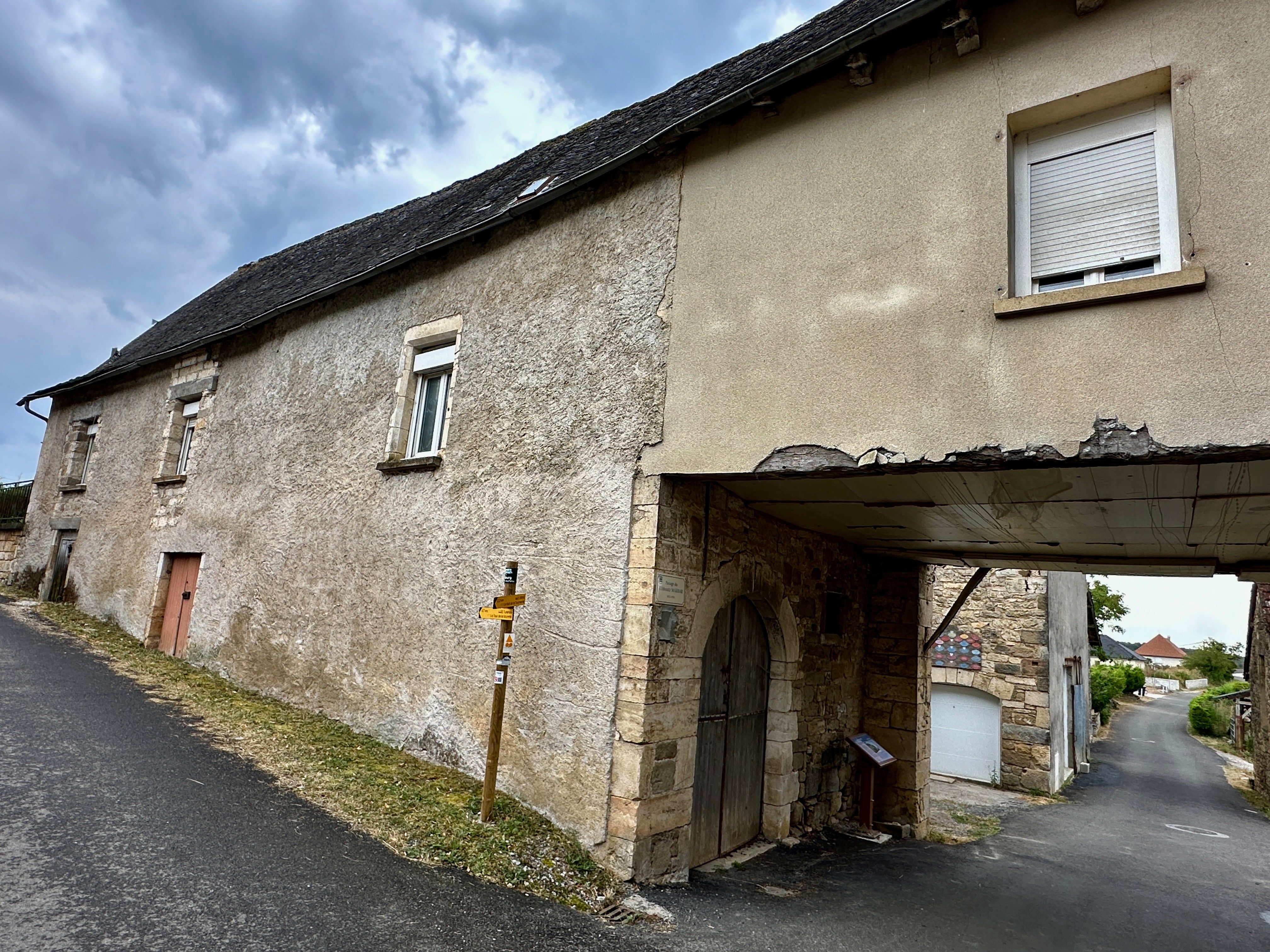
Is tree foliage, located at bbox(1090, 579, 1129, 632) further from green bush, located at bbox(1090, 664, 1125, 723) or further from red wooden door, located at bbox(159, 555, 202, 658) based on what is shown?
red wooden door, located at bbox(159, 555, 202, 658)

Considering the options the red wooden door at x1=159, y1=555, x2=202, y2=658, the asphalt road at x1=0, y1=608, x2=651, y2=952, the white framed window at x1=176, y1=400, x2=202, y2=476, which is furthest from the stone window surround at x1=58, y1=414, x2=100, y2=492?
the asphalt road at x1=0, y1=608, x2=651, y2=952

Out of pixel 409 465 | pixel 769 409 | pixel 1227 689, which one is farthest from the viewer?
pixel 1227 689

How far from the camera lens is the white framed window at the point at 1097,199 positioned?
3.67 m

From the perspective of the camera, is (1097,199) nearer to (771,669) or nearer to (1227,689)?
(771,669)

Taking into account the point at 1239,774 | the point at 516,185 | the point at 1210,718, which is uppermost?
the point at 516,185

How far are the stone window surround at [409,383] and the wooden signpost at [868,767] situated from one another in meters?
5.26

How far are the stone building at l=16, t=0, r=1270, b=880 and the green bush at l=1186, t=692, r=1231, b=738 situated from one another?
28.0m

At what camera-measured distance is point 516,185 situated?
25.3ft

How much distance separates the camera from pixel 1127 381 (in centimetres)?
339

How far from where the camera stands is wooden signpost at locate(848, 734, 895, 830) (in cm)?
751

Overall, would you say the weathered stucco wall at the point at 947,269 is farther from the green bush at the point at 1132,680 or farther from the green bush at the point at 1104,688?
the green bush at the point at 1132,680

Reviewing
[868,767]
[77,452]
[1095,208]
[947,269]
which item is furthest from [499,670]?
[77,452]

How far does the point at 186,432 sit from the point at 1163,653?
110441 mm

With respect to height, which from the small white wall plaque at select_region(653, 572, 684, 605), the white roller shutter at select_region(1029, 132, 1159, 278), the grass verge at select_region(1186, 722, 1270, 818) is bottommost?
the grass verge at select_region(1186, 722, 1270, 818)
